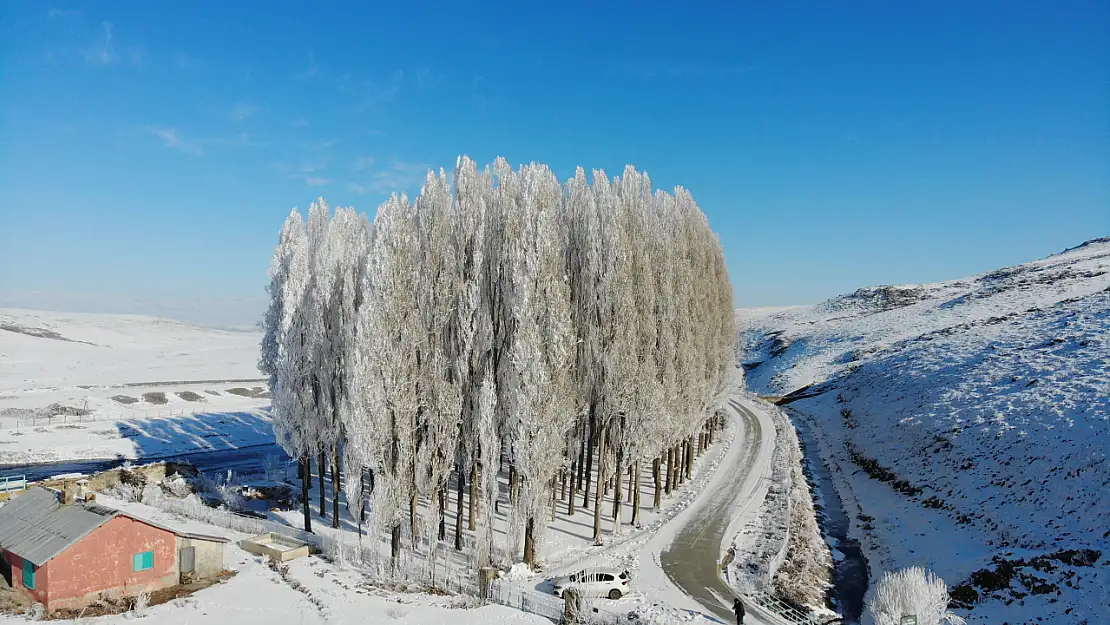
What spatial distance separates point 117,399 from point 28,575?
4247 cm

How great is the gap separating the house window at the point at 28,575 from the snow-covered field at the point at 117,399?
24.0 meters

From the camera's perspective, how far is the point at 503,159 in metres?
22.3

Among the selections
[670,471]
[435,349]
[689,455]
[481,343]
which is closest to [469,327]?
[481,343]

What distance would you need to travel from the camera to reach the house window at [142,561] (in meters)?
16.5

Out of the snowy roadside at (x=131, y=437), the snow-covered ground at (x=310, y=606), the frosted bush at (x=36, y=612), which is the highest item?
the frosted bush at (x=36, y=612)

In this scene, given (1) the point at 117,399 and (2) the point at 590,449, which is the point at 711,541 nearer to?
(2) the point at 590,449

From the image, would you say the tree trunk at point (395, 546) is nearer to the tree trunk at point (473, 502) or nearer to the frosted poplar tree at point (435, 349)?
the frosted poplar tree at point (435, 349)

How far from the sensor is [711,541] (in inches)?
848

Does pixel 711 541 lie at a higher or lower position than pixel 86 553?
lower

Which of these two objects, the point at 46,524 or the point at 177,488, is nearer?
the point at 46,524

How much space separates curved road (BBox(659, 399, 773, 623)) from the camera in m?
17.1

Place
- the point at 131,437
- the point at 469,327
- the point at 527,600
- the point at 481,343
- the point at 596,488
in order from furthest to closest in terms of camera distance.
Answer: the point at 131,437 → the point at 596,488 → the point at 481,343 → the point at 469,327 → the point at 527,600

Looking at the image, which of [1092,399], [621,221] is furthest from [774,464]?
[621,221]

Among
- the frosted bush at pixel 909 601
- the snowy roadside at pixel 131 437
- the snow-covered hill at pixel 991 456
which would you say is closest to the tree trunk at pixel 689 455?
the snow-covered hill at pixel 991 456
